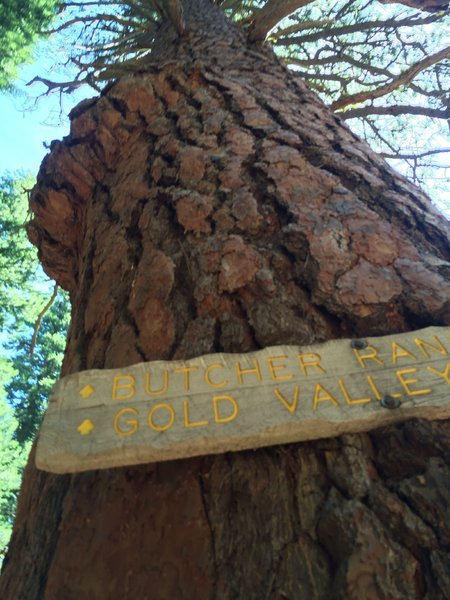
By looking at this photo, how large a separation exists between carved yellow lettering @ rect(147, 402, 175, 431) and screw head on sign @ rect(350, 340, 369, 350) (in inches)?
16.2

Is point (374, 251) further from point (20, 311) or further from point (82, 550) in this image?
point (20, 311)

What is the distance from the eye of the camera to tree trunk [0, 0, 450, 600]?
78 centimetres

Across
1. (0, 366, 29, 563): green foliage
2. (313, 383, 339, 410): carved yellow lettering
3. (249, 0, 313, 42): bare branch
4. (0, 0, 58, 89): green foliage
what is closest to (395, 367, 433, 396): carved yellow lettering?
(313, 383, 339, 410): carved yellow lettering

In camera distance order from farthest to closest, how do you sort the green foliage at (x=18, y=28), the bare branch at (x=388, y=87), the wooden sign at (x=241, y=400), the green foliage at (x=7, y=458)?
the green foliage at (x=7, y=458) < the green foliage at (x=18, y=28) < the bare branch at (x=388, y=87) < the wooden sign at (x=241, y=400)

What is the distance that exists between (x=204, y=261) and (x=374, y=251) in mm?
470

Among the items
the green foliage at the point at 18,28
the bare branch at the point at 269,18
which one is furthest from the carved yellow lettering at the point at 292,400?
the green foliage at the point at 18,28

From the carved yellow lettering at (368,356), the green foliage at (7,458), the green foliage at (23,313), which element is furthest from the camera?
the green foliage at (7,458)

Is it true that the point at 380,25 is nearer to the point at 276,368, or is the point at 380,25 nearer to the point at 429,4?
the point at 429,4

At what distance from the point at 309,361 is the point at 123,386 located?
15.5 inches

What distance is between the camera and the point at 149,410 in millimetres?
943

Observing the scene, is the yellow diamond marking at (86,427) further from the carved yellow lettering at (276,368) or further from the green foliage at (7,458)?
the green foliage at (7,458)

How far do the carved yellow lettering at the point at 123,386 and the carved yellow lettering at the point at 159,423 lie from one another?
6cm

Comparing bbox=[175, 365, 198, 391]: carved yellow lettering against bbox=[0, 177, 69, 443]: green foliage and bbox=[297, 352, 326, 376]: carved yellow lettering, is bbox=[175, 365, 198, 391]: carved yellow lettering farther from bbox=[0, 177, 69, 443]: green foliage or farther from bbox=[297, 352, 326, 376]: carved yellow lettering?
bbox=[0, 177, 69, 443]: green foliage

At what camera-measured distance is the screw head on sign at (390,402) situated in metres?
0.92
